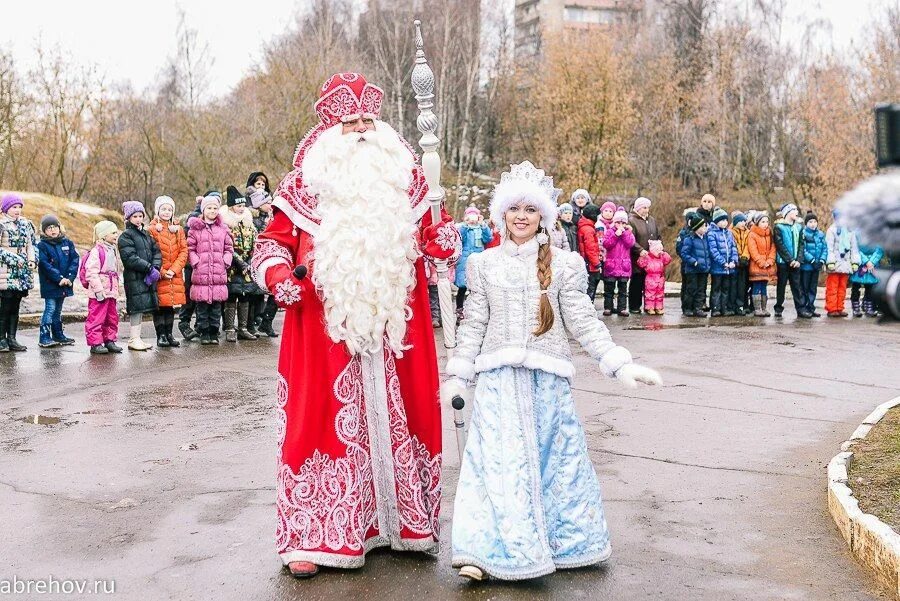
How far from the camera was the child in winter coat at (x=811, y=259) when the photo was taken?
667 inches

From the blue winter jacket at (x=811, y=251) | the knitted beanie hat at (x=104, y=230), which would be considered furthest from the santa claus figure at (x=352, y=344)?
the blue winter jacket at (x=811, y=251)

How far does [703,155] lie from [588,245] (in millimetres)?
29174

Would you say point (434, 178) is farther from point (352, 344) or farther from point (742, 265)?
point (742, 265)

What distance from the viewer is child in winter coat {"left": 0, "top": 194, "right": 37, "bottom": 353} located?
491 inches

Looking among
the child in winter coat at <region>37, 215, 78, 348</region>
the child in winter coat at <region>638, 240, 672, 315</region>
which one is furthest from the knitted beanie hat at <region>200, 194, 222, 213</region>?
the child in winter coat at <region>638, 240, 672, 315</region>

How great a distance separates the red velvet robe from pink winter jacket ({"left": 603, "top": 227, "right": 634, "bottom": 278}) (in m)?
11.8

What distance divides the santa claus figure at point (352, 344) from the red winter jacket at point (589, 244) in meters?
11.7

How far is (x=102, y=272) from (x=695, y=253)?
936cm

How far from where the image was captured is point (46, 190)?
30141mm

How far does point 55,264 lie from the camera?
42.2 ft

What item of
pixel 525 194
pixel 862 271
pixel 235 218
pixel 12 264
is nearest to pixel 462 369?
pixel 525 194

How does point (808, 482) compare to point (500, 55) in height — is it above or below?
below

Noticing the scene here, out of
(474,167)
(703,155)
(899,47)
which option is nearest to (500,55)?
(474,167)

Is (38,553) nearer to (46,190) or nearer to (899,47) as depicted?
(46,190)
